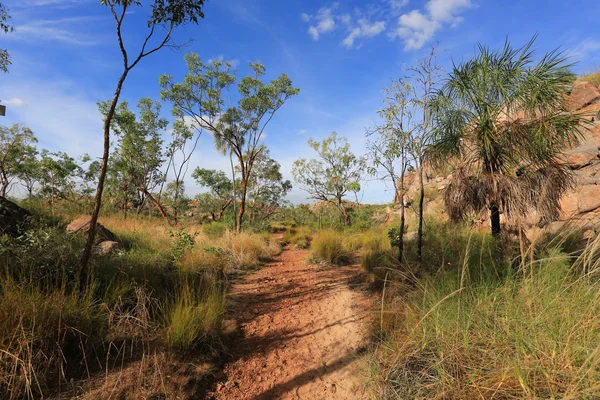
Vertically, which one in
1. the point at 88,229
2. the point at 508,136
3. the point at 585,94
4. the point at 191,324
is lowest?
the point at 191,324

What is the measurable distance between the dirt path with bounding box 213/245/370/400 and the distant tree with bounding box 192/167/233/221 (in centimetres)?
1880

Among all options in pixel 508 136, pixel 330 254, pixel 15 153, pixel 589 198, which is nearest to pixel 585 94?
pixel 589 198

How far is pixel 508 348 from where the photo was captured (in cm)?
197

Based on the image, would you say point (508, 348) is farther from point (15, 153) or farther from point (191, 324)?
point (15, 153)

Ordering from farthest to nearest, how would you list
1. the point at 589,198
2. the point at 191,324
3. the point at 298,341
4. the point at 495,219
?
1. the point at 589,198
2. the point at 495,219
3. the point at 298,341
4. the point at 191,324

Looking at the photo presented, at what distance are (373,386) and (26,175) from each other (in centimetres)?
2775

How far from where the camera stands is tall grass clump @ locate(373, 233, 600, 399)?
5.60 ft

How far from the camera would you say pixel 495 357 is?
196cm

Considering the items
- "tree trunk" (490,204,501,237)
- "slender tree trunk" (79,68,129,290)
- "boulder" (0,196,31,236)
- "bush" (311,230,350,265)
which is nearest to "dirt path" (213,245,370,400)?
"bush" (311,230,350,265)

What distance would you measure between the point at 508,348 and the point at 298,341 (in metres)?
2.69

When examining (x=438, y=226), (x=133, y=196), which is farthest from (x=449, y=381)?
(x=133, y=196)

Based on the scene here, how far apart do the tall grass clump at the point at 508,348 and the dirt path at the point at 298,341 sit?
64 cm

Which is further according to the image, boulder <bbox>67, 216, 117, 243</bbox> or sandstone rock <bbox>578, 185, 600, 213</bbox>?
sandstone rock <bbox>578, 185, 600, 213</bbox>

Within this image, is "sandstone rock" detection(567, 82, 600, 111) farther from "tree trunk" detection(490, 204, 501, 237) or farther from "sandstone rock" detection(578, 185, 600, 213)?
"tree trunk" detection(490, 204, 501, 237)
